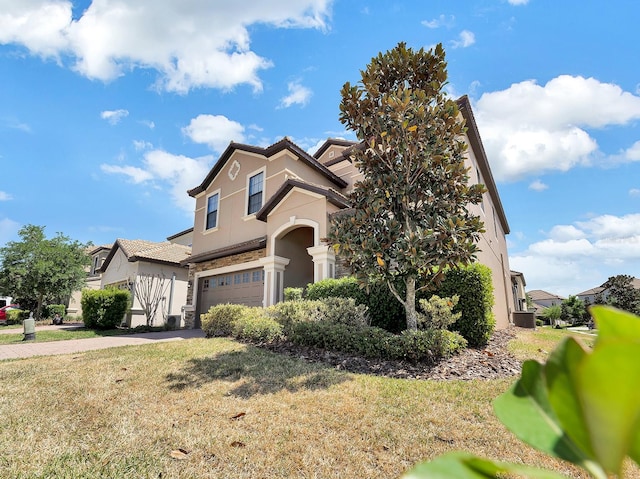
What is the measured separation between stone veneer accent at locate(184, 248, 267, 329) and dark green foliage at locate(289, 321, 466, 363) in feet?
22.5

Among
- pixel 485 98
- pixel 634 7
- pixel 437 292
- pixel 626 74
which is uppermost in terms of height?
pixel 485 98

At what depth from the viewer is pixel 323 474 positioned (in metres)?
2.85

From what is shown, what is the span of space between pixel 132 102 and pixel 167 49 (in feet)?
8.67

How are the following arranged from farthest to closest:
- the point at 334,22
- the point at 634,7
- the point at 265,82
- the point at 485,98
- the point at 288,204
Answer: the point at 288,204, the point at 485,98, the point at 265,82, the point at 334,22, the point at 634,7

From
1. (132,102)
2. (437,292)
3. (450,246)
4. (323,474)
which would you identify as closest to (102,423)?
(323,474)

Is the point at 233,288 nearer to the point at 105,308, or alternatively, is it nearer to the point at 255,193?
the point at 255,193

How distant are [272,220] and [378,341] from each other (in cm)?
807

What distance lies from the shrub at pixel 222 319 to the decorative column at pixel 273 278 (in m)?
2.04

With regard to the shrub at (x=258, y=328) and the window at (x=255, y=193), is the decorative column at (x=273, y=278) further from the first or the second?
the window at (x=255, y=193)

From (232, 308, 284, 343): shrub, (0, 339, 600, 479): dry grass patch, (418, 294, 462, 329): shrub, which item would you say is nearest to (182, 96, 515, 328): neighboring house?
(232, 308, 284, 343): shrub

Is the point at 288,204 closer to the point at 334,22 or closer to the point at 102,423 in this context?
the point at 334,22

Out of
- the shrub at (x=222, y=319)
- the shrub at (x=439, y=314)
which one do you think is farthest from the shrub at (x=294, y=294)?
the shrub at (x=439, y=314)

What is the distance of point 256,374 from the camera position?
562cm

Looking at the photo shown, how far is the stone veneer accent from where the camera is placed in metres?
14.6
